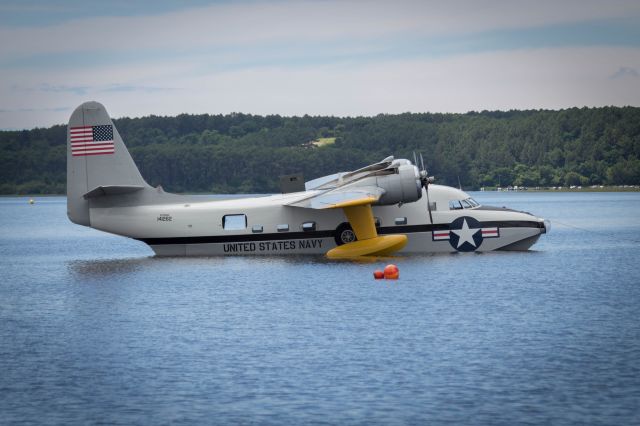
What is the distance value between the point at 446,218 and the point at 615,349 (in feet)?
67.2

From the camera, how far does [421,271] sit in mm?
→ 41219

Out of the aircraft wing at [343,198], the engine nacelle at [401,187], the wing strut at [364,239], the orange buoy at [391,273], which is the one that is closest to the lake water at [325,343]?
the orange buoy at [391,273]

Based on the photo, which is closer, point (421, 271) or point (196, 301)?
point (196, 301)

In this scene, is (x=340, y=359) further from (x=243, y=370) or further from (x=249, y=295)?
(x=249, y=295)

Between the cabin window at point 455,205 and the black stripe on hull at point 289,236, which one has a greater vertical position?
the cabin window at point 455,205

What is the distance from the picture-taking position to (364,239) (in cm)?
4441

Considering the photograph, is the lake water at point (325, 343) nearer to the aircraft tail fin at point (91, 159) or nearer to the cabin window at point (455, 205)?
the cabin window at point (455, 205)

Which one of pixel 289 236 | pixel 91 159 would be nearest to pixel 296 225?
pixel 289 236

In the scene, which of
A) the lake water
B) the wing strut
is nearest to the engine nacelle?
the wing strut

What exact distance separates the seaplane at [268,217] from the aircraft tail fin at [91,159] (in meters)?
0.05

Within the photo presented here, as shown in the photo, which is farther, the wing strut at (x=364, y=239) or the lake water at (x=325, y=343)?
the wing strut at (x=364, y=239)

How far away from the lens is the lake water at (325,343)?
19.8 metres

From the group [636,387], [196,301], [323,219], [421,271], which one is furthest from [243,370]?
[323,219]

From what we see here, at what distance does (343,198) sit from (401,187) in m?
2.76
